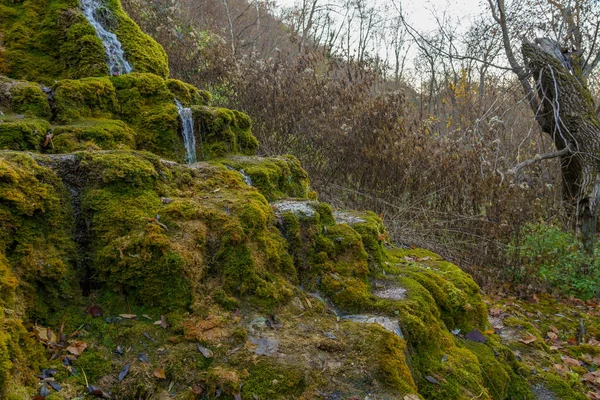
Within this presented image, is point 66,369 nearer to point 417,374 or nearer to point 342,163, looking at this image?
point 417,374

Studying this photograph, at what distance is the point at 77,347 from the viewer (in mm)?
2443

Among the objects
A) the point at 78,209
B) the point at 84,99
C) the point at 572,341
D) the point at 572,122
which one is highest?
the point at 572,122

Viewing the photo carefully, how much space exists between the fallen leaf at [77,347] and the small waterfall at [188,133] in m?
2.85

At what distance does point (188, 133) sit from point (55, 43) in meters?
2.33

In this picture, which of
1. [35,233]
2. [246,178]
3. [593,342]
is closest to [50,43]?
[246,178]

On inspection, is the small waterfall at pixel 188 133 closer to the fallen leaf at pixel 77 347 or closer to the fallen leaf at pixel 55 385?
the fallen leaf at pixel 77 347

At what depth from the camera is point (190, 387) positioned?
2.38 meters

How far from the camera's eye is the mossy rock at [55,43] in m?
5.49

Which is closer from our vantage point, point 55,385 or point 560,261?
point 55,385

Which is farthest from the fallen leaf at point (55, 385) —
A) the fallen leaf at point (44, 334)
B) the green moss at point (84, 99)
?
the green moss at point (84, 99)

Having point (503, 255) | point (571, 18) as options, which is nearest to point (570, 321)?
point (503, 255)

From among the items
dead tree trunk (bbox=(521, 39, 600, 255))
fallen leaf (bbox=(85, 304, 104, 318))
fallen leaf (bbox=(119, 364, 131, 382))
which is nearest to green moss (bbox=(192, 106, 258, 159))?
fallen leaf (bbox=(85, 304, 104, 318))

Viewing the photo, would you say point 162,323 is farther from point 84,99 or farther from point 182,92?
point 182,92

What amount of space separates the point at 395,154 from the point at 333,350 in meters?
5.50
